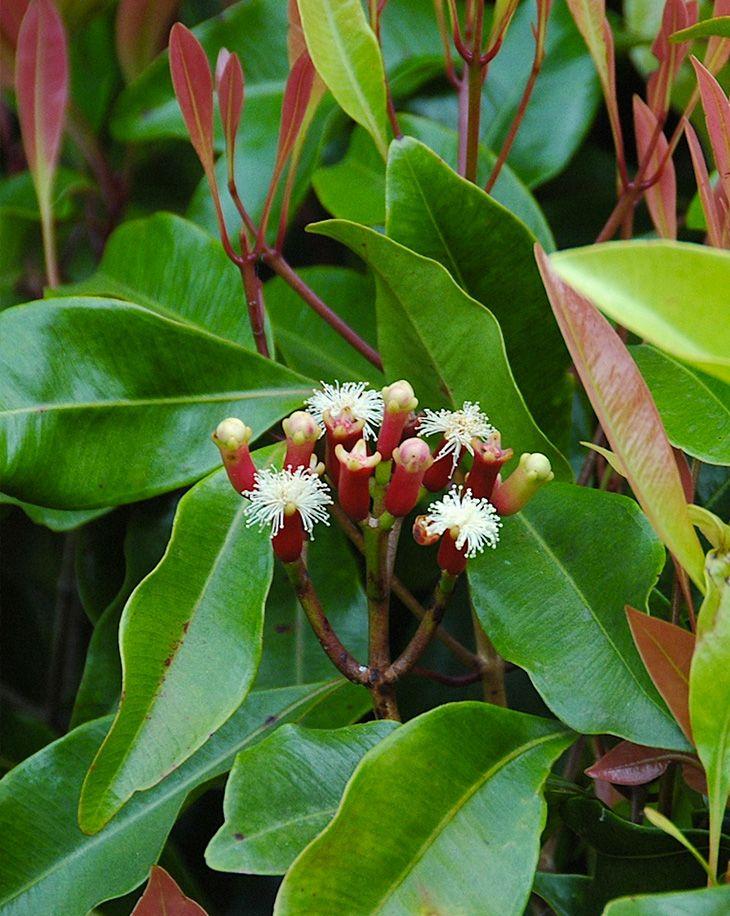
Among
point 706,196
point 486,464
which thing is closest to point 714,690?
point 486,464

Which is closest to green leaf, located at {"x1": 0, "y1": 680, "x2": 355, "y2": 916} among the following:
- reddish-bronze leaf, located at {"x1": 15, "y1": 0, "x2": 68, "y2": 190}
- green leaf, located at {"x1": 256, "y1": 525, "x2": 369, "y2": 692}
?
green leaf, located at {"x1": 256, "y1": 525, "x2": 369, "y2": 692}

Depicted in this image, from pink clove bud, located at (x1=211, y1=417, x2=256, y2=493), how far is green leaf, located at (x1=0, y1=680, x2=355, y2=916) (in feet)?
0.53

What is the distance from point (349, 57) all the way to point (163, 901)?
472mm

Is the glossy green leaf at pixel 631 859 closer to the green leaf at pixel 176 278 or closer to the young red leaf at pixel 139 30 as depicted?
the green leaf at pixel 176 278

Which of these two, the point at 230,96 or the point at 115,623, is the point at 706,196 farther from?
the point at 115,623

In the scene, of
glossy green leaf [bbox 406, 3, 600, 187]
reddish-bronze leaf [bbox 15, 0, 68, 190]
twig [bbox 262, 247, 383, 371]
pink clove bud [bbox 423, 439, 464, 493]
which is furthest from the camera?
glossy green leaf [bbox 406, 3, 600, 187]

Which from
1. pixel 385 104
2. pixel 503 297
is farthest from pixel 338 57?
pixel 503 297

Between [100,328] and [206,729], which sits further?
[100,328]

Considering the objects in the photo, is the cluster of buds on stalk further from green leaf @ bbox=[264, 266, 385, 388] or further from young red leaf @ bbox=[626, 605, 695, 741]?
green leaf @ bbox=[264, 266, 385, 388]

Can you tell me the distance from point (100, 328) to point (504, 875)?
1.24 feet

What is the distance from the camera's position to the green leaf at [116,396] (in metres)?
0.58

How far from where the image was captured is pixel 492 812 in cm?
46

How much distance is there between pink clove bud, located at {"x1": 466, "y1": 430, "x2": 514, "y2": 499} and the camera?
49cm

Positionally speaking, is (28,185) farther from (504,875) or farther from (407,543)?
(504,875)
